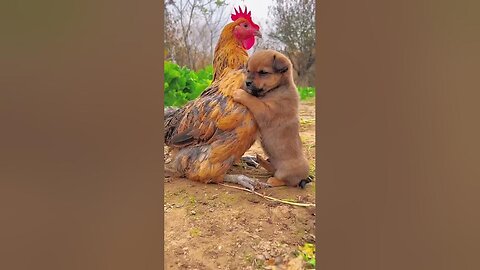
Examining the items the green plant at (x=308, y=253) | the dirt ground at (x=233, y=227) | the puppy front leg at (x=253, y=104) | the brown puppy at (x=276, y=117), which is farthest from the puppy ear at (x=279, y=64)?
the green plant at (x=308, y=253)

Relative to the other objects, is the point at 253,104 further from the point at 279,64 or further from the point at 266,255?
the point at 266,255

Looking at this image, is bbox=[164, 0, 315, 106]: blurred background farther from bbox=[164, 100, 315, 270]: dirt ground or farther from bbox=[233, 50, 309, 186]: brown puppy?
bbox=[164, 100, 315, 270]: dirt ground

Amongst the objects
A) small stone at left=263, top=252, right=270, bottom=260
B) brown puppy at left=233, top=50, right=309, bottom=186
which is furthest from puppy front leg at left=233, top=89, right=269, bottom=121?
small stone at left=263, top=252, right=270, bottom=260

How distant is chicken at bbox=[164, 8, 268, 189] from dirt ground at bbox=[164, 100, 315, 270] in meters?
0.03

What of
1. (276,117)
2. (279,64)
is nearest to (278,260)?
(276,117)

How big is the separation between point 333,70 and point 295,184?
336 millimetres

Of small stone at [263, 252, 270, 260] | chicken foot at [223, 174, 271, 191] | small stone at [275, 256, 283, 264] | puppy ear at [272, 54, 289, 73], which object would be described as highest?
puppy ear at [272, 54, 289, 73]

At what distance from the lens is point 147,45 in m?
1.29

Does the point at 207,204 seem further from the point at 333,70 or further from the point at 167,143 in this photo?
the point at 333,70

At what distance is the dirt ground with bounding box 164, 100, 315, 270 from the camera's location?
129cm

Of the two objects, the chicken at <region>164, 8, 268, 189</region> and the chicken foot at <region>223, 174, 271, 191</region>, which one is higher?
the chicken at <region>164, 8, 268, 189</region>

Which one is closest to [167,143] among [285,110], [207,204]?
[207,204]

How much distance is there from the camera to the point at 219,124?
4.38 ft

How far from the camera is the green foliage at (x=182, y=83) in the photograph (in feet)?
4.38
